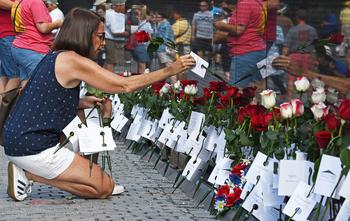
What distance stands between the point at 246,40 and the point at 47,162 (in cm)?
180

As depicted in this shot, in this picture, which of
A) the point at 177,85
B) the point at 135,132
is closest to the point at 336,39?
the point at 177,85

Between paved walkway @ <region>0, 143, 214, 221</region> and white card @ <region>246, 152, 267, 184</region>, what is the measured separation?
753 mm

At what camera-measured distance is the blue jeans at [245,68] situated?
26.4 ft

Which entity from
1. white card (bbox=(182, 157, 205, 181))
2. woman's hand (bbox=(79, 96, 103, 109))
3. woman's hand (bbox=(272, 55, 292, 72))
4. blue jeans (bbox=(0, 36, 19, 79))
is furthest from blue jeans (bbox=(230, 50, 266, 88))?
blue jeans (bbox=(0, 36, 19, 79))

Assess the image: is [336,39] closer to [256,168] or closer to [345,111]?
[345,111]

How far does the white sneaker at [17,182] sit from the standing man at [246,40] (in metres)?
1.80

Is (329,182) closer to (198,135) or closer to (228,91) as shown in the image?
(228,91)

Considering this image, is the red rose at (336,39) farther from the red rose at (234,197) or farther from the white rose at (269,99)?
the red rose at (234,197)

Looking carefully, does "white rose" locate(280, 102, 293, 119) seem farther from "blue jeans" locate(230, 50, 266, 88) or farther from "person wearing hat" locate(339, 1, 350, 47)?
"blue jeans" locate(230, 50, 266, 88)

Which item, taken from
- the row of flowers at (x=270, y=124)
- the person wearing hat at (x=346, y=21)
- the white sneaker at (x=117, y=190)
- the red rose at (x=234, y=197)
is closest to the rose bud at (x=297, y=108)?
the row of flowers at (x=270, y=124)

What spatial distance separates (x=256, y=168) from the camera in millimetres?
6668

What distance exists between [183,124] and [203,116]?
631 millimetres

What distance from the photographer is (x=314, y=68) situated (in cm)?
670

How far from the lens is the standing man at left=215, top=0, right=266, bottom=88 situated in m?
8.00
